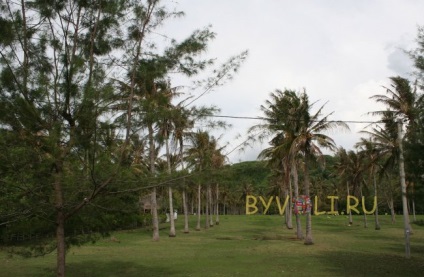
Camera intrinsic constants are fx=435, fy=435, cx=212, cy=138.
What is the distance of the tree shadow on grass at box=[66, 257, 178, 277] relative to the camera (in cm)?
1504

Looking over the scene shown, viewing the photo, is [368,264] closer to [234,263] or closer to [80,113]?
[234,263]

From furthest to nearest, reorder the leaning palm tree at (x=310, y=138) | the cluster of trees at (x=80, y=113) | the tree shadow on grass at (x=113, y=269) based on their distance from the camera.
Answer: the leaning palm tree at (x=310, y=138)
the tree shadow on grass at (x=113, y=269)
the cluster of trees at (x=80, y=113)

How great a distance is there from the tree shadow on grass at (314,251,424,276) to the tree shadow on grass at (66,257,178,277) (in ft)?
20.1

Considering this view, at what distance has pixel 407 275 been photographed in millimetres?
14922

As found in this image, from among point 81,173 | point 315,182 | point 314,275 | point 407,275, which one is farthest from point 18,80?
point 315,182

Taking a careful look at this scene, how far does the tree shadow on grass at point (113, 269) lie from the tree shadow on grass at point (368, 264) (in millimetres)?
6138

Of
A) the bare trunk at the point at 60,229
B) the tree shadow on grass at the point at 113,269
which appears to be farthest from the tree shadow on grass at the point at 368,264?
the bare trunk at the point at 60,229

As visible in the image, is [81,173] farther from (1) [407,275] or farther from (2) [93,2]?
(1) [407,275]

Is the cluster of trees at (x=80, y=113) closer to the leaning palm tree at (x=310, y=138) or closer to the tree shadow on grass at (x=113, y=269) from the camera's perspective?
the tree shadow on grass at (x=113, y=269)

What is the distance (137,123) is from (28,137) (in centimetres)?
204

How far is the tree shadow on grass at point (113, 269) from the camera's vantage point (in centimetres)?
1504

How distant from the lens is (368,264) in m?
17.6

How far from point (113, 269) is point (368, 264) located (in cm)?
1011

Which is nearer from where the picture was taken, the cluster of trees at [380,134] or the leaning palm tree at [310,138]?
the cluster of trees at [380,134]
